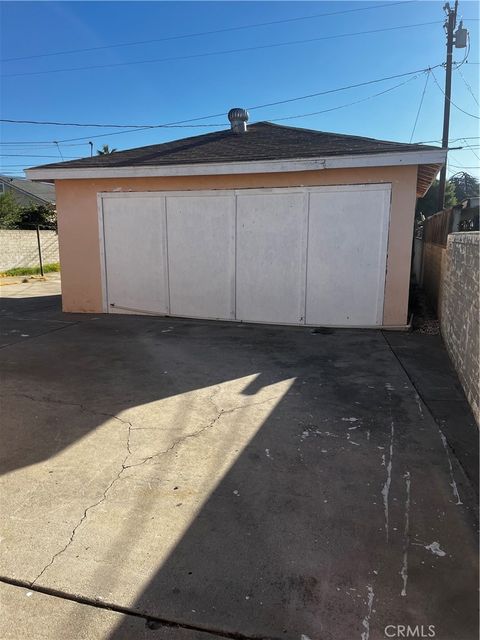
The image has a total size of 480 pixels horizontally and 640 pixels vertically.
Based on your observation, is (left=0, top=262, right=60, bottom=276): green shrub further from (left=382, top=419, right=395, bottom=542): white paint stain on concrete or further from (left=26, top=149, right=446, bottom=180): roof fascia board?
(left=382, top=419, right=395, bottom=542): white paint stain on concrete

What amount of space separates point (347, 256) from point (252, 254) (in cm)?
167

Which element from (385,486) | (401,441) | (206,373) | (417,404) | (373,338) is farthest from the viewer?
(373,338)

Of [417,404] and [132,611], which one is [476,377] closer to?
[417,404]

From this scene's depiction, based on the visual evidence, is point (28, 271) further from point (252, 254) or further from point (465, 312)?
point (465, 312)

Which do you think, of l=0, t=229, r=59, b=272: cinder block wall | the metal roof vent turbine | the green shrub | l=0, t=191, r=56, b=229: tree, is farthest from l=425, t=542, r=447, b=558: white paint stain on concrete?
l=0, t=191, r=56, b=229: tree

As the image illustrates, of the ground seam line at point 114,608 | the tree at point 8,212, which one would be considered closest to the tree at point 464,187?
the tree at point 8,212

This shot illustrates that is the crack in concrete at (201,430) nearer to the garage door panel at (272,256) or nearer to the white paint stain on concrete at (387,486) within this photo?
the white paint stain on concrete at (387,486)

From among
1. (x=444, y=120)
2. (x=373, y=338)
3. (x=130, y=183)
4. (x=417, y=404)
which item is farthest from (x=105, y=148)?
(x=417, y=404)

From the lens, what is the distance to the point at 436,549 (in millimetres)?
2199

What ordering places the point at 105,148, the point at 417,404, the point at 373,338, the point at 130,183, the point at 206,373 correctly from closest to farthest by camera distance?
1. the point at 417,404
2. the point at 206,373
3. the point at 373,338
4. the point at 130,183
5. the point at 105,148

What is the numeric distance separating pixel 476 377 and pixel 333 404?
1241 millimetres

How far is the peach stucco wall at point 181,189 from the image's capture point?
22.9 ft

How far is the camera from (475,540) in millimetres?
2264

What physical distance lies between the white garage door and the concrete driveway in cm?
282
